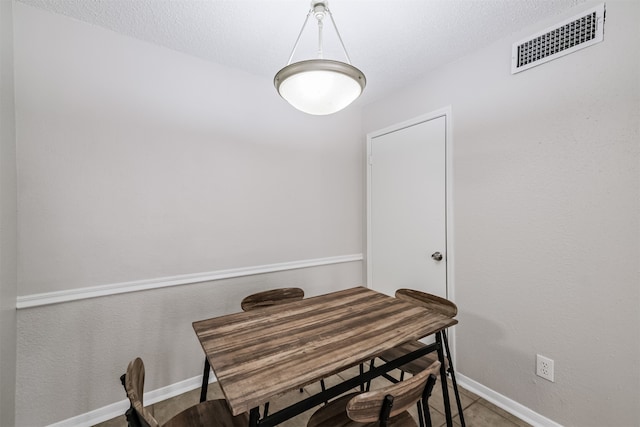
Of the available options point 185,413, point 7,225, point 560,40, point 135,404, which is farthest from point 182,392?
point 560,40

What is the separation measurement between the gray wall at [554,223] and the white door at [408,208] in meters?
0.16

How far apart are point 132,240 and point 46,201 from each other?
0.50 meters

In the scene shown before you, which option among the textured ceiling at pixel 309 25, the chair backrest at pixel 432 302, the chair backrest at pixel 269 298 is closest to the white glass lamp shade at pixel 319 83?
the textured ceiling at pixel 309 25

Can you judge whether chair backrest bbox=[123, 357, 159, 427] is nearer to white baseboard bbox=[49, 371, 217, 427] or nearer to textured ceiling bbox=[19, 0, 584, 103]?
white baseboard bbox=[49, 371, 217, 427]

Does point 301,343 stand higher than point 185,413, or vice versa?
point 301,343

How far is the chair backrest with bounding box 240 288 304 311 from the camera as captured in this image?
1866 millimetres

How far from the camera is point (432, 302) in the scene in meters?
1.86

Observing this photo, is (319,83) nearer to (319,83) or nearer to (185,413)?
(319,83)

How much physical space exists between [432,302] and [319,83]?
5.05 ft

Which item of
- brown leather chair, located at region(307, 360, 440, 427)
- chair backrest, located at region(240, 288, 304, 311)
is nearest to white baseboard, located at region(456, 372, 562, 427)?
brown leather chair, located at region(307, 360, 440, 427)

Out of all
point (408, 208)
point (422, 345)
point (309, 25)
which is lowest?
point (422, 345)

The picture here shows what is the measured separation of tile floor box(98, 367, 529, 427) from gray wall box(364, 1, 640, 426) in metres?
0.14

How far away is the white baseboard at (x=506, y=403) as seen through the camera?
1.73 m

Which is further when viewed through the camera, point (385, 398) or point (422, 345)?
point (422, 345)
